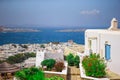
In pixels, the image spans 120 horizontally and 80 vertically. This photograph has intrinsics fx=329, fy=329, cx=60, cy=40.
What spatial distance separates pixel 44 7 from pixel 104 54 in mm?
7916

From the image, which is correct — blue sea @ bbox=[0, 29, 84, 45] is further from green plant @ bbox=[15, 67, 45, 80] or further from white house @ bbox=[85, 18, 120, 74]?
green plant @ bbox=[15, 67, 45, 80]

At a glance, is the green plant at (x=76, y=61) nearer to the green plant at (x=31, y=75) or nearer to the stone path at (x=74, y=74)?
the stone path at (x=74, y=74)

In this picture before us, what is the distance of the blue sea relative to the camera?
1884cm

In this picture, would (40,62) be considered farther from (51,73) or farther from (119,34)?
(119,34)

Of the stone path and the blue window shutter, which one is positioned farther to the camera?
the blue window shutter

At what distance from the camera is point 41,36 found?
19.3 meters

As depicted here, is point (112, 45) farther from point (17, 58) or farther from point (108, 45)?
point (17, 58)

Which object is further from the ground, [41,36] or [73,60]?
[41,36]

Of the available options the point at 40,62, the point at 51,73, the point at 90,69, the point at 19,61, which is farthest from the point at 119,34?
the point at 19,61

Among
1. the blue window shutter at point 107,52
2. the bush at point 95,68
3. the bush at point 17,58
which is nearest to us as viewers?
the bush at point 95,68

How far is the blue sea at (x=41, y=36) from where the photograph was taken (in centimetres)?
1884

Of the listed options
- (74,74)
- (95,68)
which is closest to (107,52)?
(74,74)

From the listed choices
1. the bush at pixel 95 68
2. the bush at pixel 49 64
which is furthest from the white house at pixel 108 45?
the bush at pixel 49 64

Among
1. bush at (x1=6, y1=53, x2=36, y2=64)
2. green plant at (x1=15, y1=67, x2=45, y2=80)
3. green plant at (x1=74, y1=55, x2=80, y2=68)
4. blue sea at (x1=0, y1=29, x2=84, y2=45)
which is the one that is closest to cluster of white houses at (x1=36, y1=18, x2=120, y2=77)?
green plant at (x1=74, y1=55, x2=80, y2=68)
